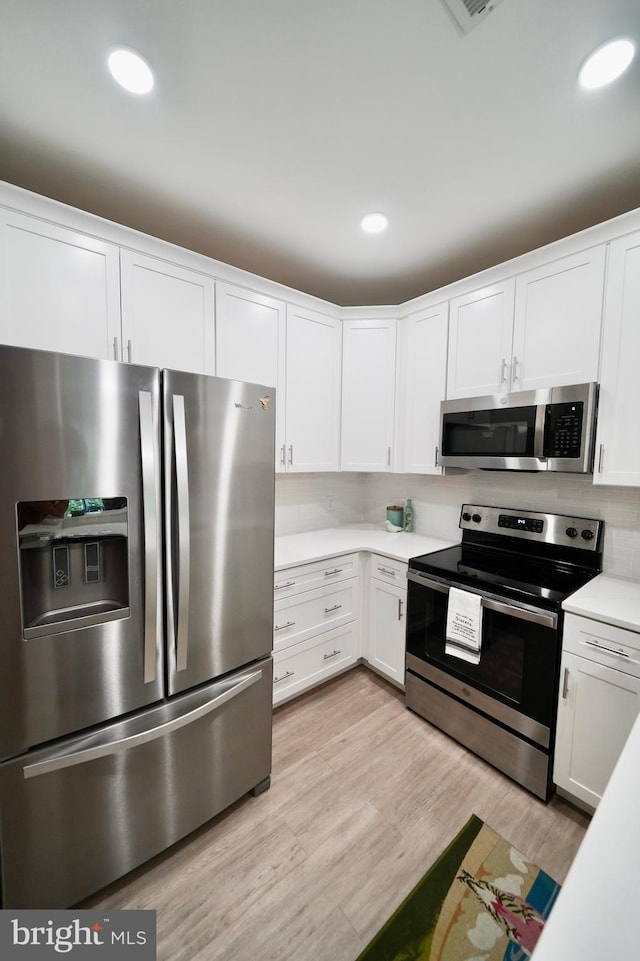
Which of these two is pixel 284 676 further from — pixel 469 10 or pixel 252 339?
pixel 469 10

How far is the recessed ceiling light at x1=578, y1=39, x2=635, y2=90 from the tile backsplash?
5.21ft

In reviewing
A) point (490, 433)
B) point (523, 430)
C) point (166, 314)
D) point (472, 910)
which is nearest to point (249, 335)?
point (166, 314)

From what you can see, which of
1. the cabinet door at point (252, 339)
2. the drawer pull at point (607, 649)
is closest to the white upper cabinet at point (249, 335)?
the cabinet door at point (252, 339)

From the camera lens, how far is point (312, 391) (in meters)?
2.52

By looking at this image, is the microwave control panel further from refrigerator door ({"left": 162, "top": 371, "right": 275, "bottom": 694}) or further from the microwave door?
refrigerator door ({"left": 162, "top": 371, "right": 275, "bottom": 694})

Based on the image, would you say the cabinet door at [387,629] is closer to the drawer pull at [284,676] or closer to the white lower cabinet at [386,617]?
the white lower cabinet at [386,617]

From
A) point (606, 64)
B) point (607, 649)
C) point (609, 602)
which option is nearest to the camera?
point (606, 64)

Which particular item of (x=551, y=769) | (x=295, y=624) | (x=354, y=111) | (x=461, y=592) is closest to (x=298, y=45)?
(x=354, y=111)

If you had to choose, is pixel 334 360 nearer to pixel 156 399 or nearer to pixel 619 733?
pixel 156 399

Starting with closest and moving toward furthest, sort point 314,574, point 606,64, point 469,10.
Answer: point 469,10
point 606,64
point 314,574

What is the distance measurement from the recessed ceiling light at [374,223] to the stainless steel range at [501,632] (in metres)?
1.78

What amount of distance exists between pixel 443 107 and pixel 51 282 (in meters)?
1.65

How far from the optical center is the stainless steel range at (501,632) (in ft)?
5.42

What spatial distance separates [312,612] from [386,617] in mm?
510
